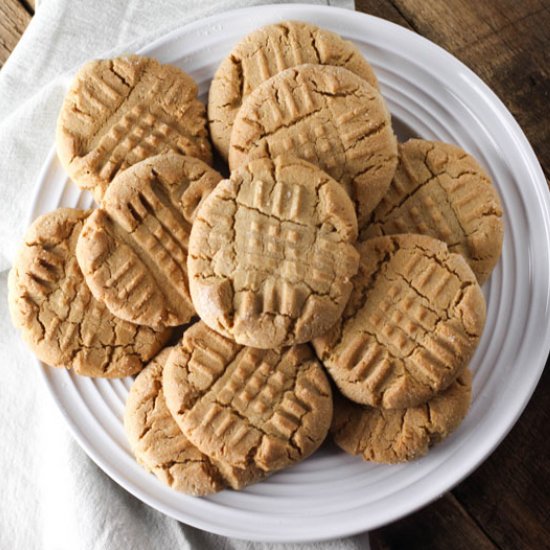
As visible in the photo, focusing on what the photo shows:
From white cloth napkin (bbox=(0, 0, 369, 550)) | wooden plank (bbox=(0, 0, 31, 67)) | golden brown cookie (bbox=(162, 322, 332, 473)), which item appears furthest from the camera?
wooden plank (bbox=(0, 0, 31, 67))

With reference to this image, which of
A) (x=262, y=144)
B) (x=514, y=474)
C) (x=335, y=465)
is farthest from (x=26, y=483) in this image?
(x=514, y=474)

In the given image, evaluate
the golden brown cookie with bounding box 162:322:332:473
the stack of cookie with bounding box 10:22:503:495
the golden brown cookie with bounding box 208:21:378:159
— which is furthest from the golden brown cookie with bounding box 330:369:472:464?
the golden brown cookie with bounding box 208:21:378:159

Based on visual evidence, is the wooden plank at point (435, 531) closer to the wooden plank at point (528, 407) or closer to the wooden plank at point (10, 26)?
the wooden plank at point (528, 407)

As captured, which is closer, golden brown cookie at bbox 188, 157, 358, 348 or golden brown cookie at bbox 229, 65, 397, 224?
golden brown cookie at bbox 188, 157, 358, 348

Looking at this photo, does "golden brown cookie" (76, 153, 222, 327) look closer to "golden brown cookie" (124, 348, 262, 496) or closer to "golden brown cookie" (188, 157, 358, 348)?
"golden brown cookie" (188, 157, 358, 348)

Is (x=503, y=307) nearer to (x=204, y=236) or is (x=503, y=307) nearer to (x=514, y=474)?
(x=514, y=474)

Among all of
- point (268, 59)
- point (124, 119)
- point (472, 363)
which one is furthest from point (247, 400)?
point (268, 59)

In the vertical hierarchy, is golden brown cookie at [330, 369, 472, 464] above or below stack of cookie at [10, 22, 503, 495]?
below

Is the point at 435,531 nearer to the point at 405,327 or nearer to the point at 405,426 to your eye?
the point at 405,426
